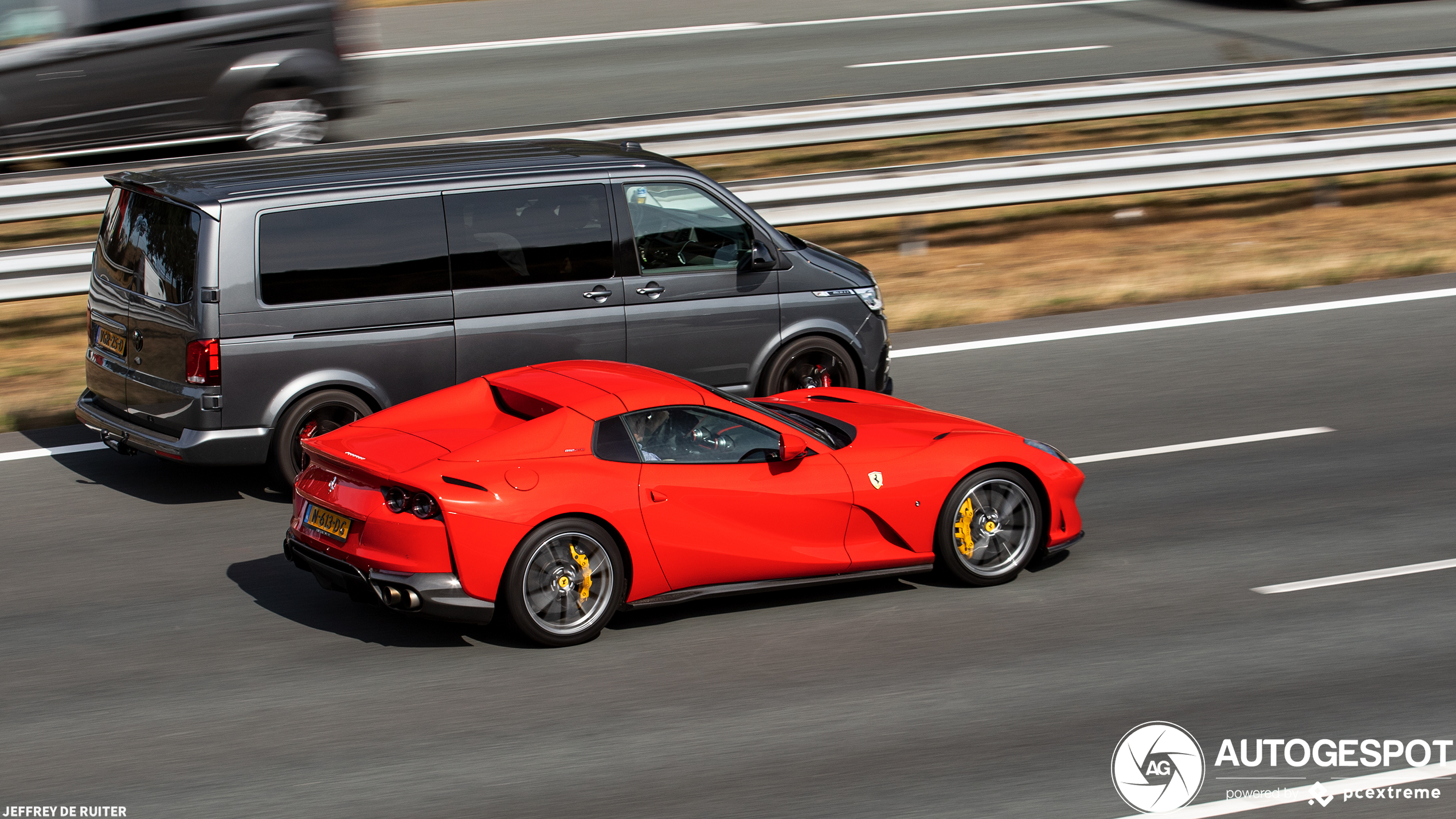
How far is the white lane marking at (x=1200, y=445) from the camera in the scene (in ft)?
32.6

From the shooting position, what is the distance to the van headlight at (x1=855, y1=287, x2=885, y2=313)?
10523mm

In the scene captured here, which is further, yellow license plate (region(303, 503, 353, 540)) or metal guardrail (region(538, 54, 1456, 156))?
metal guardrail (region(538, 54, 1456, 156))

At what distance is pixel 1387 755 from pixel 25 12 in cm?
1340

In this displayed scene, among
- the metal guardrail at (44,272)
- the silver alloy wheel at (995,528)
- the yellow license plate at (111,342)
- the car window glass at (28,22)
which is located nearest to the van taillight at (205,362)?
the yellow license plate at (111,342)

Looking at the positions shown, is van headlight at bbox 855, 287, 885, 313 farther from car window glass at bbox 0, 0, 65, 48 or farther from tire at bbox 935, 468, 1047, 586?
car window glass at bbox 0, 0, 65, 48

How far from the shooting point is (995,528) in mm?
7891

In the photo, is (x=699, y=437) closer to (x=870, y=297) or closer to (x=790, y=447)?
(x=790, y=447)

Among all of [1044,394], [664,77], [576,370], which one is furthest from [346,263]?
[664,77]

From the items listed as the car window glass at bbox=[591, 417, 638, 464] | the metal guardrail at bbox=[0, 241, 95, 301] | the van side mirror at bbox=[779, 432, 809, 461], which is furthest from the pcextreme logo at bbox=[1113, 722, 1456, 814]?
the metal guardrail at bbox=[0, 241, 95, 301]

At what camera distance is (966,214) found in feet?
55.2

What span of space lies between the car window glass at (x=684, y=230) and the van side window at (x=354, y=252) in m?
1.28

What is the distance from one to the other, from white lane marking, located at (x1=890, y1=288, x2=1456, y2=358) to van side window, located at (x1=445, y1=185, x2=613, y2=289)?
349cm

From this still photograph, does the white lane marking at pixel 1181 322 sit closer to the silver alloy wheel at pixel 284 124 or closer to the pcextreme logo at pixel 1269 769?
the pcextreme logo at pixel 1269 769

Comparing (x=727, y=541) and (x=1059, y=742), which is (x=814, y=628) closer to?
(x=727, y=541)
